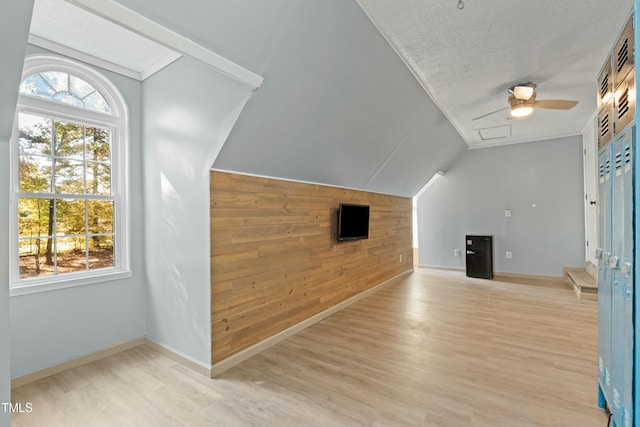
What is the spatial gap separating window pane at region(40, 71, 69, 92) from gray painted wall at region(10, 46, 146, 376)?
207 millimetres

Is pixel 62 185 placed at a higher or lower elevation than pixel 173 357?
higher

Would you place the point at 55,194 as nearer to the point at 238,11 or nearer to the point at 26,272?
the point at 26,272

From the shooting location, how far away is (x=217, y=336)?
8.57ft

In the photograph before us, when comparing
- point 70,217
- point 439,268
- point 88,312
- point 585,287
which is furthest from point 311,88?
point 439,268

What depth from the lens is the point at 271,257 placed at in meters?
3.15

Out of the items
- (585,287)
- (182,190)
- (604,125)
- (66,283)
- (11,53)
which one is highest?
(11,53)

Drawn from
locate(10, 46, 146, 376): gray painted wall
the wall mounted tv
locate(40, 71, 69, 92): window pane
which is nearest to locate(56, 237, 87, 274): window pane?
locate(10, 46, 146, 376): gray painted wall

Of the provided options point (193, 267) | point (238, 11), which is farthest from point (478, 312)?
point (238, 11)

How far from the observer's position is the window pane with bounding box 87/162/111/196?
119 inches

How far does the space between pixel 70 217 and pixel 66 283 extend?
63 centimetres

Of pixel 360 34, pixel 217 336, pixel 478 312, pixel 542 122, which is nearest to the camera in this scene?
pixel 360 34

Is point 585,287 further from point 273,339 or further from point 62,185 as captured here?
point 62,185

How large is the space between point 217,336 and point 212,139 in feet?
5.63

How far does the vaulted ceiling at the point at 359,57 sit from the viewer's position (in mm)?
1968
